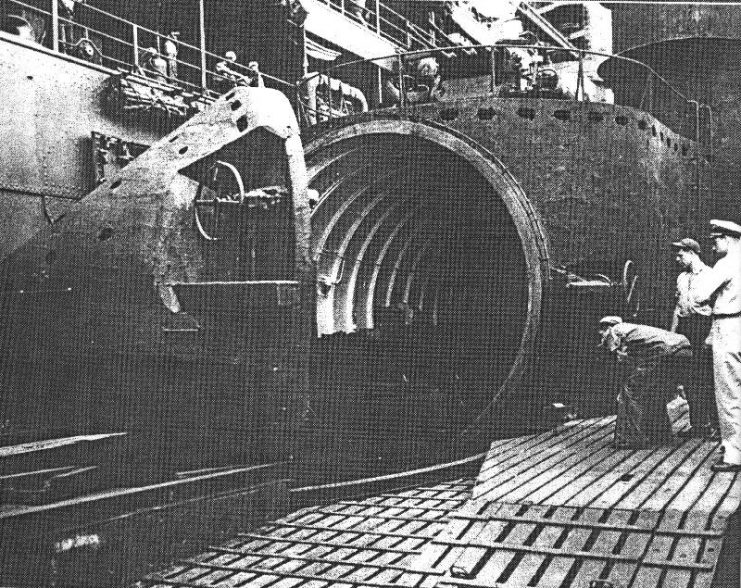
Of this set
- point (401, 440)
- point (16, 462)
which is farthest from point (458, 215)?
point (16, 462)

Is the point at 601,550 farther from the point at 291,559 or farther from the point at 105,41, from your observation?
the point at 105,41

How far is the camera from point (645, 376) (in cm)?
819

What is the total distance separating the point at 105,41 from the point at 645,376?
12.7 metres

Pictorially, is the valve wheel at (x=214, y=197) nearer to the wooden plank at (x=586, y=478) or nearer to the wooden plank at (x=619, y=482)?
the wooden plank at (x=586, y=478)

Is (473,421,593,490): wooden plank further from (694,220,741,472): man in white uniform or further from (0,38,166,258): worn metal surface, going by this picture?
(0,38,166,258): worn metal surface

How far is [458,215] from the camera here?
13922mm

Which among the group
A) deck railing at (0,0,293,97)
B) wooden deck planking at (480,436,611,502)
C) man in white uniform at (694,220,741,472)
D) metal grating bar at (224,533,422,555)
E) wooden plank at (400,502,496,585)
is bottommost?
metal grating bar at (224,533,422,555)

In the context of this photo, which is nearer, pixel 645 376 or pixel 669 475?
pixel 669 475

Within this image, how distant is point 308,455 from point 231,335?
1552 millimetres

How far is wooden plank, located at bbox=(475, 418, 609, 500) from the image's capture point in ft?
23.2

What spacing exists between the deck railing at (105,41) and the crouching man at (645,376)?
7980 mm

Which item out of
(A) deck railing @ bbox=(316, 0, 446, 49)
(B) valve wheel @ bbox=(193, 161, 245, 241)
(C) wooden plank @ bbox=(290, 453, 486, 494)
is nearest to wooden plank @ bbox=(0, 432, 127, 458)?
(C) wooden plank @ bbox=(290, 453, 486, 494)

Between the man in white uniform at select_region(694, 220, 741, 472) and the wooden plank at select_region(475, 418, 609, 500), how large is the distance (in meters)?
1.58

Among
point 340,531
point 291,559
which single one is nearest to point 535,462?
point 340,531
